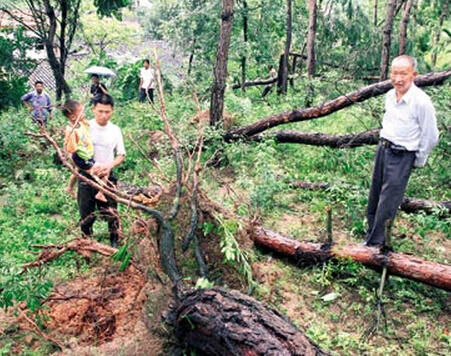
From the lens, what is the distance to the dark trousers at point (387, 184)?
441 centimetres

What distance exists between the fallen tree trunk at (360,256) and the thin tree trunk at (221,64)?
126 inches

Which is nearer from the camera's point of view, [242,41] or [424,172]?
[424,172]

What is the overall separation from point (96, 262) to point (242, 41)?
901cm

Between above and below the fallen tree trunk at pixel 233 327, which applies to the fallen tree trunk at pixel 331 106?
above

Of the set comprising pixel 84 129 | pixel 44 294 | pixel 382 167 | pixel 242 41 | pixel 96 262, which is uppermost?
pixel 242 41

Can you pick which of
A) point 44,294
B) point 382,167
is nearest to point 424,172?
Result: point 382,167

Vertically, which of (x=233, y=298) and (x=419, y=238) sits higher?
(x=233, y=298)

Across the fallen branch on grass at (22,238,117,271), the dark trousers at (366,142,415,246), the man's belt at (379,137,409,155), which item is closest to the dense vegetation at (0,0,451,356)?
the fallen branch on grass at (22,238,117,271)

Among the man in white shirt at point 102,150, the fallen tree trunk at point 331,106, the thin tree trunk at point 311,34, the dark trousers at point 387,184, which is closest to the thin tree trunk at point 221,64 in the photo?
the fallen tree trunk at point 331,106

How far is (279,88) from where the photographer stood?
13195 millimetres

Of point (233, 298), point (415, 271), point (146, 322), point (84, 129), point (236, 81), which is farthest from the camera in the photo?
point (236, 81)

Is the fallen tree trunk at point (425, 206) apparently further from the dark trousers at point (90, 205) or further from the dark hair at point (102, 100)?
the dark hair at point (102, 100)

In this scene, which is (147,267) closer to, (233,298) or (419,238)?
(233,298)

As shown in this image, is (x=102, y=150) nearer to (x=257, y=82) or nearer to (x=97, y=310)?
(x=97, y=310)
